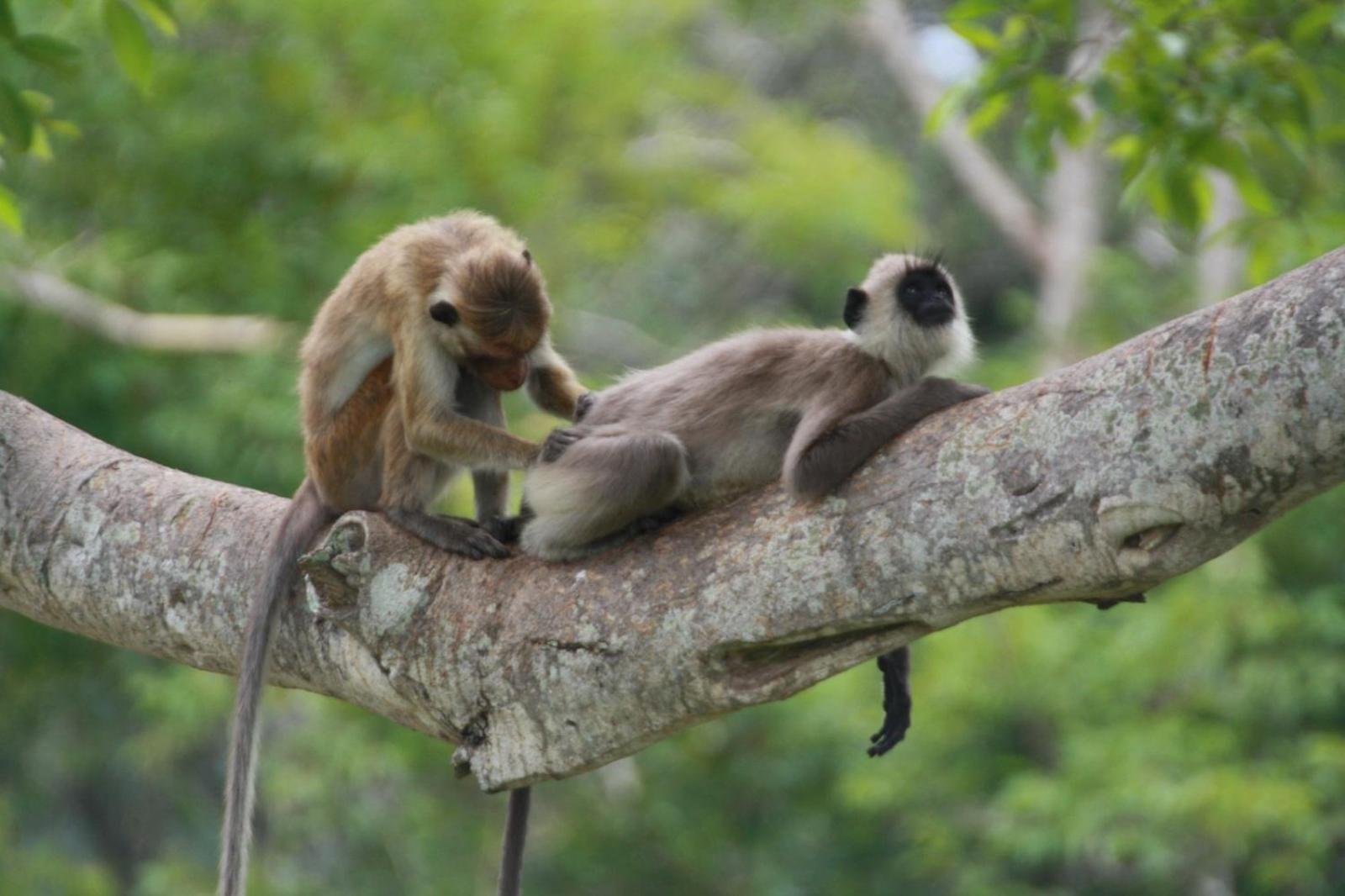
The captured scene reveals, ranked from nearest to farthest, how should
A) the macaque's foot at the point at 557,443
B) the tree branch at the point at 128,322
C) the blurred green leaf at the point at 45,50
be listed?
1. the blurred green leaf at the point at 45,50
2. the macaque's foot at the point at 557,443
3. the tree branch at the point at 128,322

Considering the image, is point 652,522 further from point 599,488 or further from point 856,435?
point 856,435

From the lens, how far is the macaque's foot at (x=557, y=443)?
4.38 metres

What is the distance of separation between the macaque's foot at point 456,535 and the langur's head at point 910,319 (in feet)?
3.81

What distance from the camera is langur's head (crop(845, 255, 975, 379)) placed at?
4391 mm

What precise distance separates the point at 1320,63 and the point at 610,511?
263cm

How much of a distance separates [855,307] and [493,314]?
1.09 m

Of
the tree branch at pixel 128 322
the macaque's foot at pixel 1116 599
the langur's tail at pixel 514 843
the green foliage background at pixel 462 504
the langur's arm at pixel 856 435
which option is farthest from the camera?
the tree branch at pixel 128 322

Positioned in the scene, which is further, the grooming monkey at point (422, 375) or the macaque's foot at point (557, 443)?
the grooming monkey at point (422, 375)

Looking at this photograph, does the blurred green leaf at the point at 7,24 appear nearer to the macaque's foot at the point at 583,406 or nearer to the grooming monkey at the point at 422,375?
the grooming monkey at the point at 422,375

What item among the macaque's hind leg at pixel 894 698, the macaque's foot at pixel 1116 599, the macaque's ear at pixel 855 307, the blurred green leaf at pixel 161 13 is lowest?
Answer: the macaque's hind leg at pixel 894 698

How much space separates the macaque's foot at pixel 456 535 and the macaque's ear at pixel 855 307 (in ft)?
3.78

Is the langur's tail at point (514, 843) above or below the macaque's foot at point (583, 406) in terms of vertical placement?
below

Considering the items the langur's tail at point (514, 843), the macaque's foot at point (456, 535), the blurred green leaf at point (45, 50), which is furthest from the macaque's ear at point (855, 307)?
the blurred green leaf at point (45, 50)

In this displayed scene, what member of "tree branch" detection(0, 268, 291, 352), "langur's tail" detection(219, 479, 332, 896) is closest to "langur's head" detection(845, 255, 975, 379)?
"langur's tail" detection(219, 479, 332, 896)
